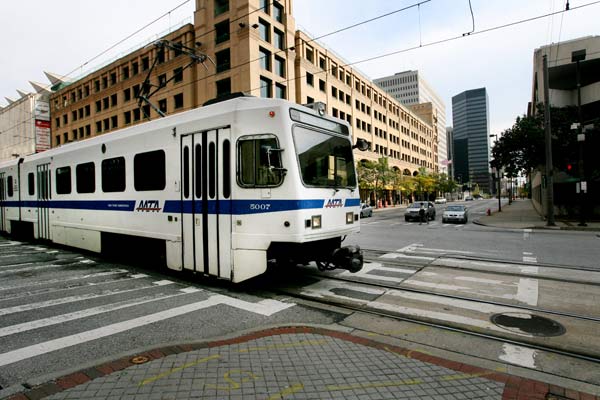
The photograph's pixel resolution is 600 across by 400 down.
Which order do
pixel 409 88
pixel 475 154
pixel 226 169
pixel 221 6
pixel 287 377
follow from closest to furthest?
pixel 287 377
pixel 226 169
pixel 221 6
pixel 409 88
pixel 475 154

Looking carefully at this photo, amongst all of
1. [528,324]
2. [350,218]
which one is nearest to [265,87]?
[350,218]

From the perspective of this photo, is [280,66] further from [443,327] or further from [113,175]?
[443,327]

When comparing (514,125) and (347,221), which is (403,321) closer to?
(347,221)

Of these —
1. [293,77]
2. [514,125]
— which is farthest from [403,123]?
[514,125]

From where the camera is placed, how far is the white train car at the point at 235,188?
20.1ft

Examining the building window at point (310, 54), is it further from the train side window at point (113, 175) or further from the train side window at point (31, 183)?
the train side window at point (113, 175)

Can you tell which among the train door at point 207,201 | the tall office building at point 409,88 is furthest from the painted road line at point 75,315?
the tall office building at point 409,88

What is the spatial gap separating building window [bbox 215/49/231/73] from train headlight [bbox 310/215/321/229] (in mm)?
35623

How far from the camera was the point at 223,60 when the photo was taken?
38.8 meters

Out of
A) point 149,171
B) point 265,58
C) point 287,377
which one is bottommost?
point 287,377

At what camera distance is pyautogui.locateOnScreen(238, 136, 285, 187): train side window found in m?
6.03

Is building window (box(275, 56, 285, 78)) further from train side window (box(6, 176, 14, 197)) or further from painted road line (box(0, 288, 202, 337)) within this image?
painted road line (box(0, 288, 202, 337))

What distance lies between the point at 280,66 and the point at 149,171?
36.1 meters

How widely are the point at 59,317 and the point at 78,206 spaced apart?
648 centimetres
